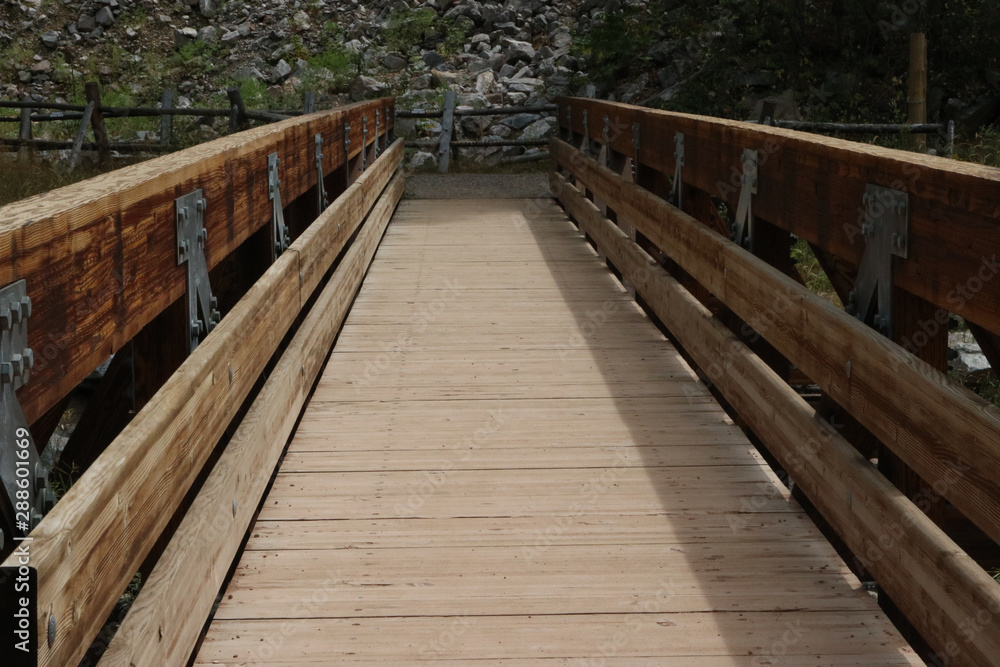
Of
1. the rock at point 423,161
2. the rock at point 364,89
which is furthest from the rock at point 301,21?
the rock at point 423,161

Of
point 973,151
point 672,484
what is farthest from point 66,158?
point 672,484

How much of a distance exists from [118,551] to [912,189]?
2.01m

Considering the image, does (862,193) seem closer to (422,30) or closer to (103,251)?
(103,251)

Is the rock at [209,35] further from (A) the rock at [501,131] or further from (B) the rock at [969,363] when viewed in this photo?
(B) the rock at [969,363]

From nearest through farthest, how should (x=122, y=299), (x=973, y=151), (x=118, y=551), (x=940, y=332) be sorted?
(x=118, y=551), (x=122, y=299), (x=940, y=332), (x=973, y=151)

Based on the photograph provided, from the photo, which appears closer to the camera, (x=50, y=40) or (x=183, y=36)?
(x=183, y=36)

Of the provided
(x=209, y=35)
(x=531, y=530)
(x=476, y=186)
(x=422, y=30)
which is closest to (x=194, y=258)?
(x=531, y=530)

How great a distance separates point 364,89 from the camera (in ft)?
64.0

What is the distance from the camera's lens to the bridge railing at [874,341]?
7.83 ft

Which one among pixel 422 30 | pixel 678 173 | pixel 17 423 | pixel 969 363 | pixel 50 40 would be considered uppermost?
pixel 422 30

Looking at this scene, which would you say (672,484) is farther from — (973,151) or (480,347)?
(973,151)

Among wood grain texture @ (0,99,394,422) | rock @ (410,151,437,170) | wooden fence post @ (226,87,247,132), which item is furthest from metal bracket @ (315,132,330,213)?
rock @ (410,151,437,170)

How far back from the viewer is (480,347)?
580 centimetres

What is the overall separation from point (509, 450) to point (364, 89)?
53.1 feet
